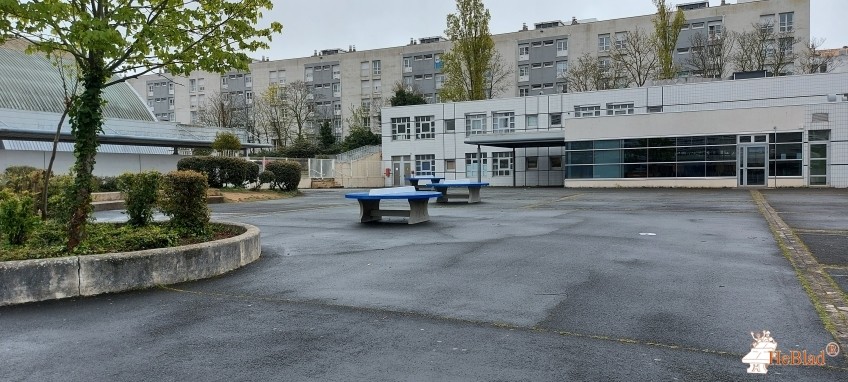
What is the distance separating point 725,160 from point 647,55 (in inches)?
1181

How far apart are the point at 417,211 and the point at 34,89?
40.3 meters

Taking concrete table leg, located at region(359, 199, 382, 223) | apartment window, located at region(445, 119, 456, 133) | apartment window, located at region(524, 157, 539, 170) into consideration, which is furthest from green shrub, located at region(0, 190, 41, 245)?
apartment window, located at region(445, 119, 456, 133)

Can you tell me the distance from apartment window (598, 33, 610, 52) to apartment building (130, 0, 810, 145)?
0.12 m

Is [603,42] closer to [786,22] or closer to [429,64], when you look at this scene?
[786,22]

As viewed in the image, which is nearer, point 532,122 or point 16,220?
point 16,220

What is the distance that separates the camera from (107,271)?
20.1 feet

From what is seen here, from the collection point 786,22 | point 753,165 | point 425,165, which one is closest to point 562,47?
point 786,22

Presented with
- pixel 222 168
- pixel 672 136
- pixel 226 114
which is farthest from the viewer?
pixel 226 114

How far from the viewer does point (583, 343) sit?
4.22 m

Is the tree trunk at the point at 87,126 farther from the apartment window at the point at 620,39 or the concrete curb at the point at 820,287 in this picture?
the apartment window at the point at 620,39

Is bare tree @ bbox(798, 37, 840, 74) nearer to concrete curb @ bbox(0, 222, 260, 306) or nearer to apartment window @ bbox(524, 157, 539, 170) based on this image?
apartment window @ bbox(524, 157, 539, 170)

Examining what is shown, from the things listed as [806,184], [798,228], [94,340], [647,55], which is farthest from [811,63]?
[94,340]

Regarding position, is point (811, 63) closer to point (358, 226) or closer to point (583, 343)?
point (358, 226)

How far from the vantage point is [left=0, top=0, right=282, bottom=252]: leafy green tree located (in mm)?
6379
